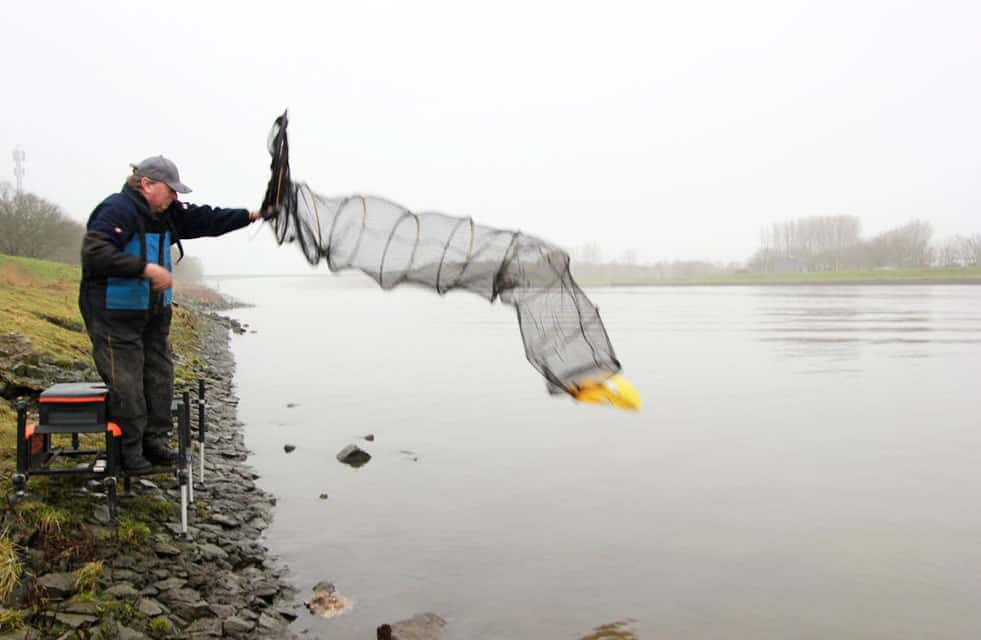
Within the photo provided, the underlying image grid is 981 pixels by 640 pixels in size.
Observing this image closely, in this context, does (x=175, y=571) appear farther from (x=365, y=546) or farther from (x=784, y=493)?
(x=784, y=493)

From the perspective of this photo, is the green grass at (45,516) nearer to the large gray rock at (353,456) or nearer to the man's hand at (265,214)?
the man's hand at (265,214)

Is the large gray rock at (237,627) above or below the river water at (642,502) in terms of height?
above

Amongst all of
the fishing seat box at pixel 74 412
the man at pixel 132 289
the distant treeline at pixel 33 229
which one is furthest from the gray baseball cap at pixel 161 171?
the distant treeline at pixel 33 229

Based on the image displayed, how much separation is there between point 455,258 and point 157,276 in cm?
263

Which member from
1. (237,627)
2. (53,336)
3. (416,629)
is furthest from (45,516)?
(53,336)

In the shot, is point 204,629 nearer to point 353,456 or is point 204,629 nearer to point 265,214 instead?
point 265,214

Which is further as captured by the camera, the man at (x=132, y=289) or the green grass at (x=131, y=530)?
the green grass at (x=131, y=530)

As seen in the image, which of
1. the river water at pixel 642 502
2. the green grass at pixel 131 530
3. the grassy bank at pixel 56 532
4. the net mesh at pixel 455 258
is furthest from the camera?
the river water at pixel 642 502

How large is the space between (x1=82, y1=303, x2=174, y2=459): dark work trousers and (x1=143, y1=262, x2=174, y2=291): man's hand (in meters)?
0.34

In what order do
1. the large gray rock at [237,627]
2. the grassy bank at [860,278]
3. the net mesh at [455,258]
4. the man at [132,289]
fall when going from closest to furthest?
1. the large gray rock at [237,627]
2. the man at [132,289]
3. the net mesh at [455,258]
4. the grassy bank at [860,278]

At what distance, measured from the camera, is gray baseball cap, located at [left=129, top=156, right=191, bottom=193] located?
6.52 meters

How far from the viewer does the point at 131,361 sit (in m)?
6.50

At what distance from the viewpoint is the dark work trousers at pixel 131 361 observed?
6.38 metres

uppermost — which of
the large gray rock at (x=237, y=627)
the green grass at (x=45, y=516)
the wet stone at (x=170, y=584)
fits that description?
the green grass at (x=45, y=516)
